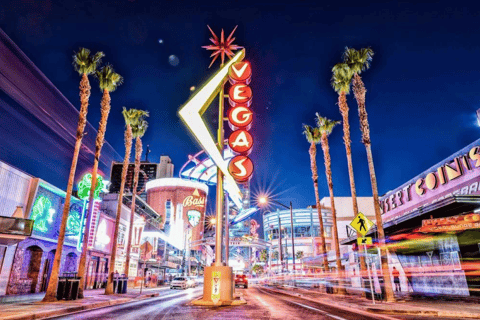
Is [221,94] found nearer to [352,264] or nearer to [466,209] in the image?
[466,209]

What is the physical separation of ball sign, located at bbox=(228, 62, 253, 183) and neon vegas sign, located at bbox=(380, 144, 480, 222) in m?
12.4

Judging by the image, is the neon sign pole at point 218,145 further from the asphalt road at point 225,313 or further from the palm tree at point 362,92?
the palm tree at point 362,92

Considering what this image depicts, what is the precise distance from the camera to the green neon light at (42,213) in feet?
67.9

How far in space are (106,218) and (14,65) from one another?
39.9 meters

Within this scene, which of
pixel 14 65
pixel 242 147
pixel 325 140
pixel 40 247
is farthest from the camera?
pixel 14 65

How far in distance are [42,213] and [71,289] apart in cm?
691

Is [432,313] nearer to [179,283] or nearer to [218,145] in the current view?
[218,145]

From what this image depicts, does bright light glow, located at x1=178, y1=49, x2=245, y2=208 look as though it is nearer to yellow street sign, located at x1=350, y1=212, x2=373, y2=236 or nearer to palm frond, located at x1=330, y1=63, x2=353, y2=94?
yellow street sign, located at x1=350, y1=212, x2=373, y2=236

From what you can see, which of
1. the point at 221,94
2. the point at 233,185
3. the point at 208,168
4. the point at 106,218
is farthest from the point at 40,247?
the point at 208,168

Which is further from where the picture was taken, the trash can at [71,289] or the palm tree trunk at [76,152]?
the palm tree trunk at [76,152]

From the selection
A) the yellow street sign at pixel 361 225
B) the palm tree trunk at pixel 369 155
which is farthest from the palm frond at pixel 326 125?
the yellow street sign at pixel 361 225

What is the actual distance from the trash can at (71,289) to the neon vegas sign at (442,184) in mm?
21975

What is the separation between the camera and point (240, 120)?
1612cm

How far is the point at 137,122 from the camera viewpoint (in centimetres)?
2988
